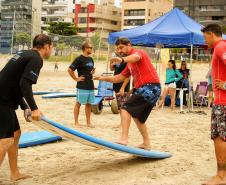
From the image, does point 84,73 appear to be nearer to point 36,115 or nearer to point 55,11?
point 36,115

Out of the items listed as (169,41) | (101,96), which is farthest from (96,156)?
(169,41)

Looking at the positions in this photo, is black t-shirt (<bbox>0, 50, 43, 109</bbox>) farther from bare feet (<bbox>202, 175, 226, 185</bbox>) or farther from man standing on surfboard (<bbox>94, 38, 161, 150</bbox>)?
bare feet (<bbox>202, 175, 226, 185</bbox>)

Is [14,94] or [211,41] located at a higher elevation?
[211,41]

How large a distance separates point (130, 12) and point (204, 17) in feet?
61.4

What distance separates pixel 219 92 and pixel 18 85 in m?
2.04

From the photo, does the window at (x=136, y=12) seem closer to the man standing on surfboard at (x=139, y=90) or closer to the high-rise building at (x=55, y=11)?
the high-rise building at (x=55, y=11)

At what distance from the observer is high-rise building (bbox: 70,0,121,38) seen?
94188 millimetres

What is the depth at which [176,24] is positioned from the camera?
41.4 ft

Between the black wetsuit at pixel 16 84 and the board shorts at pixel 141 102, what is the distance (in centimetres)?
162

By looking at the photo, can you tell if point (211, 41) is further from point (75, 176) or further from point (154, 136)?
point (154, 136)

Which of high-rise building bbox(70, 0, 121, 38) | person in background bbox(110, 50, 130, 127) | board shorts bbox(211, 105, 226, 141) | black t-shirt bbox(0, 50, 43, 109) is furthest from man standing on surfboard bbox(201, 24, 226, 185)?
high-rise building bbox(70, 0, 121, 38)

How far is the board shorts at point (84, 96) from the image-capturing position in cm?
839

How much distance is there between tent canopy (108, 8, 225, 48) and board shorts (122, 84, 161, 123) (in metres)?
6.31

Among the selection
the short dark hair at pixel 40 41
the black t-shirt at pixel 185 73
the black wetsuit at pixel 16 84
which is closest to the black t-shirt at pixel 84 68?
the short dark hair at pixel 40 41
